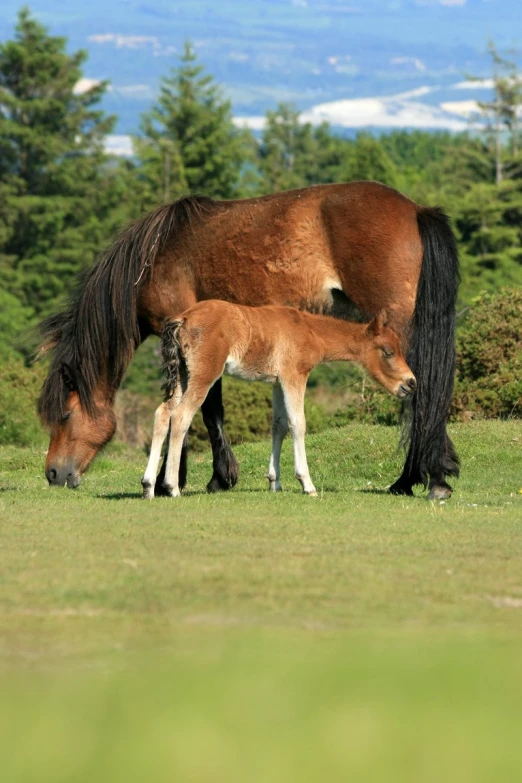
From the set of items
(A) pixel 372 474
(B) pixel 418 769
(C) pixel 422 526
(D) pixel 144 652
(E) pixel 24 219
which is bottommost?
(E) pixel 24 219

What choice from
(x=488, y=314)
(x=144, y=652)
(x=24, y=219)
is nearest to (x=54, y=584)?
(x=144, y=652)

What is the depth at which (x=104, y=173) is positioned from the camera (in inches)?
2201

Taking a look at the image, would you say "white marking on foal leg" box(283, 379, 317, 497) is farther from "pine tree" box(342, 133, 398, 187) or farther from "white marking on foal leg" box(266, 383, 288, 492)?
"pine tree" box(342, 133, 398, 187)

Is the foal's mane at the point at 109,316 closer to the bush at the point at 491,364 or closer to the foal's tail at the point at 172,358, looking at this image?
the foal's tail at the point at 172,358

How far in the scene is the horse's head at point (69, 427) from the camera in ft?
35.2

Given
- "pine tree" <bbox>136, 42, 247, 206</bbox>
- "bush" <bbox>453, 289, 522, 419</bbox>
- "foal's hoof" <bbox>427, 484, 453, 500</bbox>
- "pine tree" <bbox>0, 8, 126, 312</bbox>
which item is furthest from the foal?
"pine tree" <bbox>136, 42, 247, 206</bbox>

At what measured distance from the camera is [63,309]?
11461 mm

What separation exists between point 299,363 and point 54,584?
3898 mm

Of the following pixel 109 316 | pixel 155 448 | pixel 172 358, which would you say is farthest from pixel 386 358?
pixel 109 316

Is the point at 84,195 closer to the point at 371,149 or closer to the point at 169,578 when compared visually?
the point at 371,149

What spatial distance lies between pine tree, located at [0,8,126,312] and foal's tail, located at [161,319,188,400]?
38.6 meters

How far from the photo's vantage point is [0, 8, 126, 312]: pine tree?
1962 inches

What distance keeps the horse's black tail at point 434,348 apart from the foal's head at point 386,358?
0.11 m

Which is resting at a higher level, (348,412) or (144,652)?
(144,652)
